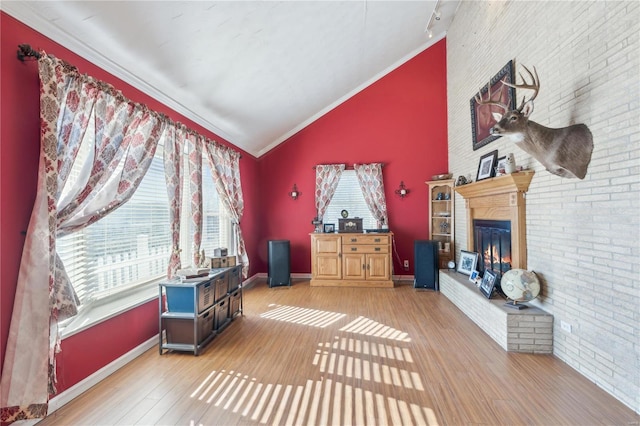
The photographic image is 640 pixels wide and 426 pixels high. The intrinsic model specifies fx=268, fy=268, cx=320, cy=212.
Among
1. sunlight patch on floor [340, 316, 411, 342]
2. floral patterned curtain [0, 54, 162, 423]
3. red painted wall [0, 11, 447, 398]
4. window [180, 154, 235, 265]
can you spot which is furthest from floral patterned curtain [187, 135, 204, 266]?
sunlight patch on floor [340, 316, 411, 342]

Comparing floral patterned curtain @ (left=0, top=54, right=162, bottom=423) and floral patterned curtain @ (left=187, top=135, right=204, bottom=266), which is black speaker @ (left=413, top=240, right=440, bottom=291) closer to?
floral patterned curtain @ (left=187, top=135, right=204, bottom=266)

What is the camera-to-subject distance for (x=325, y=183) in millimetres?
5609

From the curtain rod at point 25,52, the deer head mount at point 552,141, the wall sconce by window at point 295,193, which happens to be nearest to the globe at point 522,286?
the deer head mount at point 552,141

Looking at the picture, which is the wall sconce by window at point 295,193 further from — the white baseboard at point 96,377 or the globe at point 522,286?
the globe at point 522,286

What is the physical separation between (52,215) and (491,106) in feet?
15.6

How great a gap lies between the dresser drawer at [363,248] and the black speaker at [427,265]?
601mm

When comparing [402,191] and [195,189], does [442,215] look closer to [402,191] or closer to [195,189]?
[402,191]

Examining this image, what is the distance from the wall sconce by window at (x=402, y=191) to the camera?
5375 mm

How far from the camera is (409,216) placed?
5.46 meters

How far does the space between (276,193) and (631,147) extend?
201 inches

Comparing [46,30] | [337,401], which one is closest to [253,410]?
[337,401]

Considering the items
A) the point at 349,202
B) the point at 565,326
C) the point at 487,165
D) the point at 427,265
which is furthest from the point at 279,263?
the point at 565,326

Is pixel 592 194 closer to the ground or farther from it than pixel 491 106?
closer to the ground

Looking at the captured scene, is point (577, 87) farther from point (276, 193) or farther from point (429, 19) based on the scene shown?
point (276, 193)
